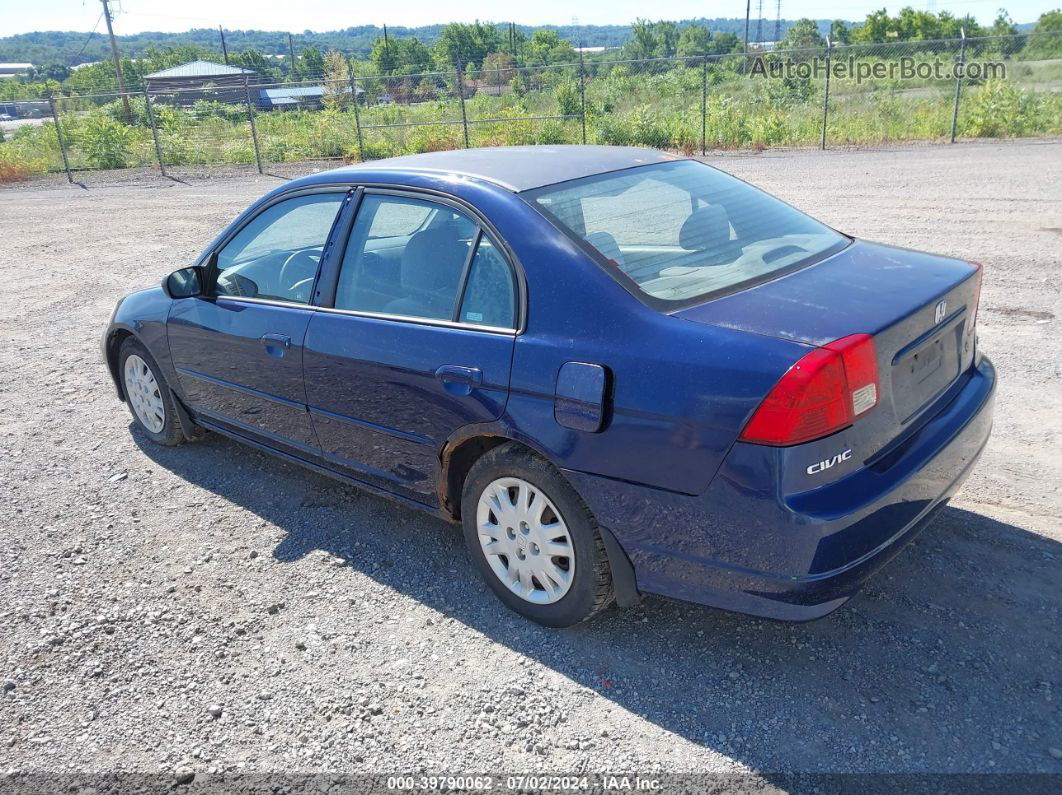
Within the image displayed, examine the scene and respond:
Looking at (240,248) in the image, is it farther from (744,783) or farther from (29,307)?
(29,307)

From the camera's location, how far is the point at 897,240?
29.7ft

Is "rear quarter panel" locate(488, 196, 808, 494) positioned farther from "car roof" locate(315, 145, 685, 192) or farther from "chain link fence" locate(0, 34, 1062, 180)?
"chain link fence" locate(0, 34, 1062, 180)

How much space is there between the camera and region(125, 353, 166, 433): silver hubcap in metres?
5.20

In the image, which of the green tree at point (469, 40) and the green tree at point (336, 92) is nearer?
the green tree at point (336, 92)

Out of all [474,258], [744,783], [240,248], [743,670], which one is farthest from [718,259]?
[240,248]

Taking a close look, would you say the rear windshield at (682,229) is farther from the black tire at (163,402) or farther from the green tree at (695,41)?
the green tree at (695,41)

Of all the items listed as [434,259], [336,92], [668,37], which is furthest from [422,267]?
[668,37]

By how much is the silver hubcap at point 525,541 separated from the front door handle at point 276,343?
1314mm

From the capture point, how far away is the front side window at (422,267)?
10.7 feet

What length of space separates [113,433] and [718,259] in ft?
13.9

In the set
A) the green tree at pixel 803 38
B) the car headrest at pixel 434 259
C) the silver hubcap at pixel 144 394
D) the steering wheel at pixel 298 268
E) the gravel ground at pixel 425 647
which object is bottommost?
the gravel ground at pixel 425 647

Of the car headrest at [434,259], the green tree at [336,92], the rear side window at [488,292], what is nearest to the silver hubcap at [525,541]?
the rear side window at [488,292]

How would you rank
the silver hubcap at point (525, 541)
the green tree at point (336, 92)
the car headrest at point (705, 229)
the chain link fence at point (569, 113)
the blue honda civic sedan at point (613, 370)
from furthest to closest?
the green tree at point (336, 92)
the chain link fence at point (569, 113)
the car headrest at point (705, 229)
the silver hubcap at point (525, 541)
the blue honda civic sedan at point (613, 370)

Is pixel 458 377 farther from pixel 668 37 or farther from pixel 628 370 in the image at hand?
pixel 668 37
